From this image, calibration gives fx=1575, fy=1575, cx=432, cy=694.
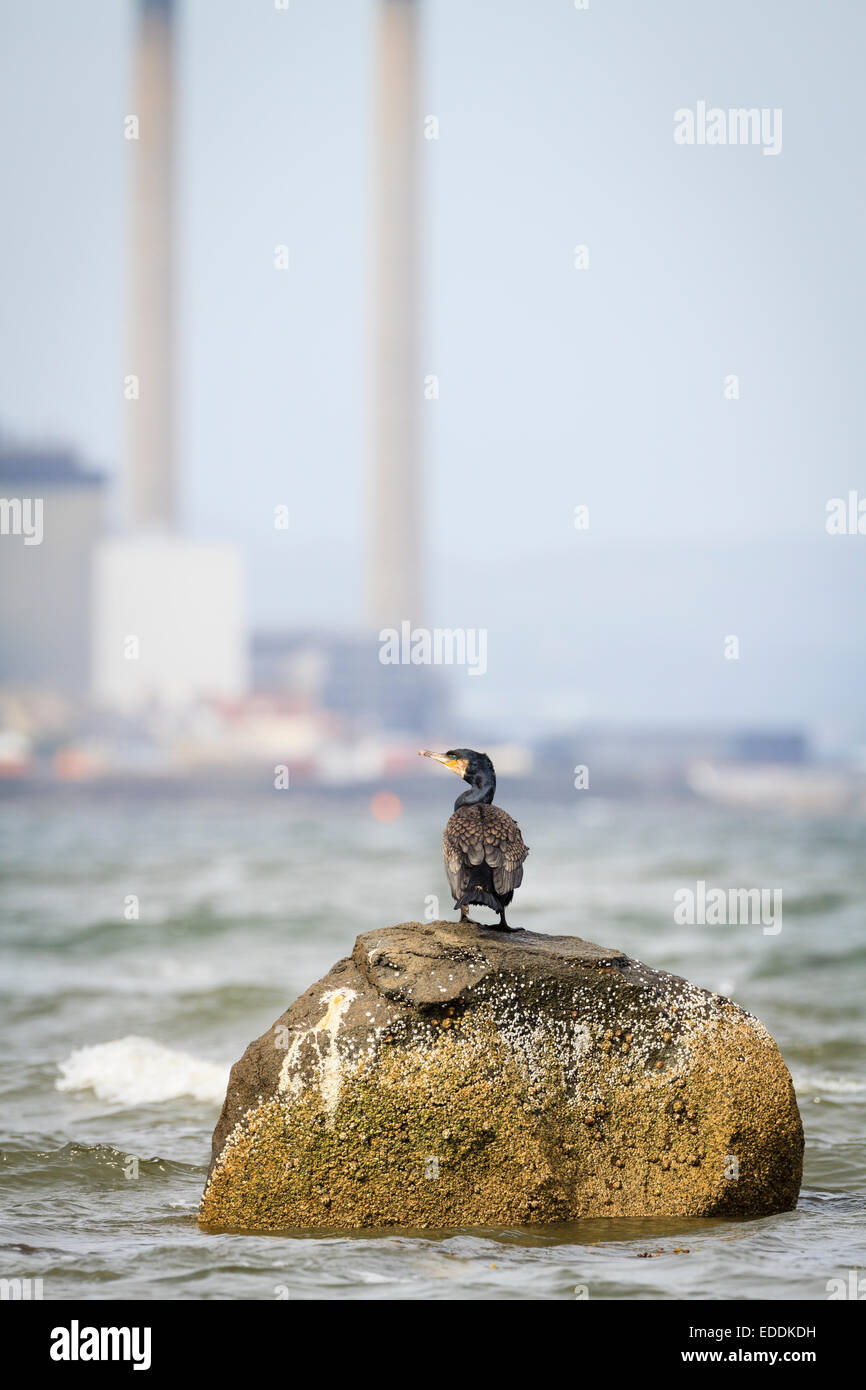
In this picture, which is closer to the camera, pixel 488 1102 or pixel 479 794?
pixel 488 1102

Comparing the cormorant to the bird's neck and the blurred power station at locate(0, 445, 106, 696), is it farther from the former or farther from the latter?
the blurred power station at locate(0, 445, 106, 696)

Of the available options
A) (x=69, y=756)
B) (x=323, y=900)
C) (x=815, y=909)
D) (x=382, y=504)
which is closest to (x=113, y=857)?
(x=323, y=900)

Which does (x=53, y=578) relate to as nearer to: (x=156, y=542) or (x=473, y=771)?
(x=156, y=542)

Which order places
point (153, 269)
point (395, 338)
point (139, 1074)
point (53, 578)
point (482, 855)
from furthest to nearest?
point (53, 578)
point (153, 269)
point (395, 338)
point (139, 1074)
point (482, 855)

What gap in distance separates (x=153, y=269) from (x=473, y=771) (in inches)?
2932

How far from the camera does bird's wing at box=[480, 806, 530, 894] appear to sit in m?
7.11

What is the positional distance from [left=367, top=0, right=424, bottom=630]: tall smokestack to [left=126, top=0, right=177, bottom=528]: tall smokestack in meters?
11.4

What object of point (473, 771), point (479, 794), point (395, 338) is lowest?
point (479, 794)

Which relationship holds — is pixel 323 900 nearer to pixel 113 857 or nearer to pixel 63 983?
pixel 63 983

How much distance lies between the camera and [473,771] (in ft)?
24.2

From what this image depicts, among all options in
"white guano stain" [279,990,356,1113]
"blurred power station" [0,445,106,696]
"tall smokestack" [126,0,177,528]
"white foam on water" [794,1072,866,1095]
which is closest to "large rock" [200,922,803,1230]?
"white guano stain" [279,990,356,1113]

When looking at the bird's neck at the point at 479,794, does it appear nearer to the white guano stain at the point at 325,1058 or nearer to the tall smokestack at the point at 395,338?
the white guano stain at the point at 325,1058

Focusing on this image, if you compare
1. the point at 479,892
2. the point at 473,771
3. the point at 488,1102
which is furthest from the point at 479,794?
the point at 488,1102
